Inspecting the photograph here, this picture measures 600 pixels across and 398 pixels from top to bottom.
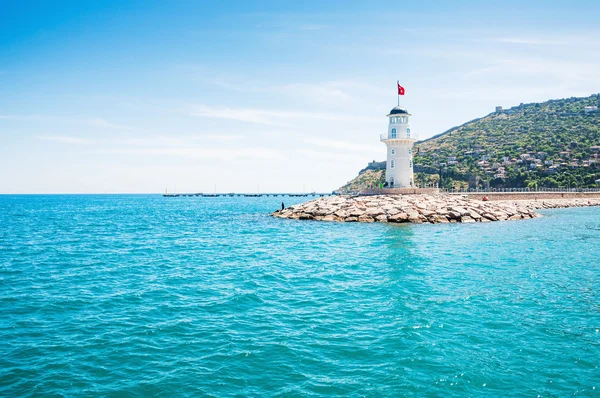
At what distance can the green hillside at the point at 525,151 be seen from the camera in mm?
100188

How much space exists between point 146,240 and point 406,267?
2263 cm

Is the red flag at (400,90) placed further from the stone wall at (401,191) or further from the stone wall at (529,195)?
the stone wall at (529,195)

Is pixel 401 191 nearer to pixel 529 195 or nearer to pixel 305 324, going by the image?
pixel 529 195

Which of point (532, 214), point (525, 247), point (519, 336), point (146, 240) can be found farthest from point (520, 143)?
point (519, 336)

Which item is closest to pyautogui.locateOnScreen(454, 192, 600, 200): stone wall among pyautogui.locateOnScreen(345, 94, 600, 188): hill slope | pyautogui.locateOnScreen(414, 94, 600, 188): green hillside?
pyautogui.locateOnScreen(345, 94, 600, 188): hill slope

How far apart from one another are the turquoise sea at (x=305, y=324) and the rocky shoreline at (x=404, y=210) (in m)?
19.5

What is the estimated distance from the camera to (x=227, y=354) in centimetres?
1074

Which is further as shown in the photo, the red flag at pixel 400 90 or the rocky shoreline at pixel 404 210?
the red flag at pixel 400 90

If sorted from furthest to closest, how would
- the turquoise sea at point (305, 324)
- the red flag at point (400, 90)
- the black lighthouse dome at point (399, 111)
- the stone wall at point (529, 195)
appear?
the stone wall at point (529, 195)
the black lighthouse dome at point (399, 111)
the red flag at point (400, 90)
the turquoise sea at point (305, 324)

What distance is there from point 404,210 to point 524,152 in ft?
292

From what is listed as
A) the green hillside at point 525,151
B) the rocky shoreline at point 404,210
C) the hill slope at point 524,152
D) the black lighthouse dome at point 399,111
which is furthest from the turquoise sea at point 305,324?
the green hillside at point 525,151

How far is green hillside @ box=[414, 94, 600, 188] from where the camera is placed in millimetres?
100188

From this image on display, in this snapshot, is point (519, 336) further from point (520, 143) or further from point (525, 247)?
point (520, 143)

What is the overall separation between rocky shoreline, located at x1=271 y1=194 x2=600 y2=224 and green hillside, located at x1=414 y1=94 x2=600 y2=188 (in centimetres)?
5273
